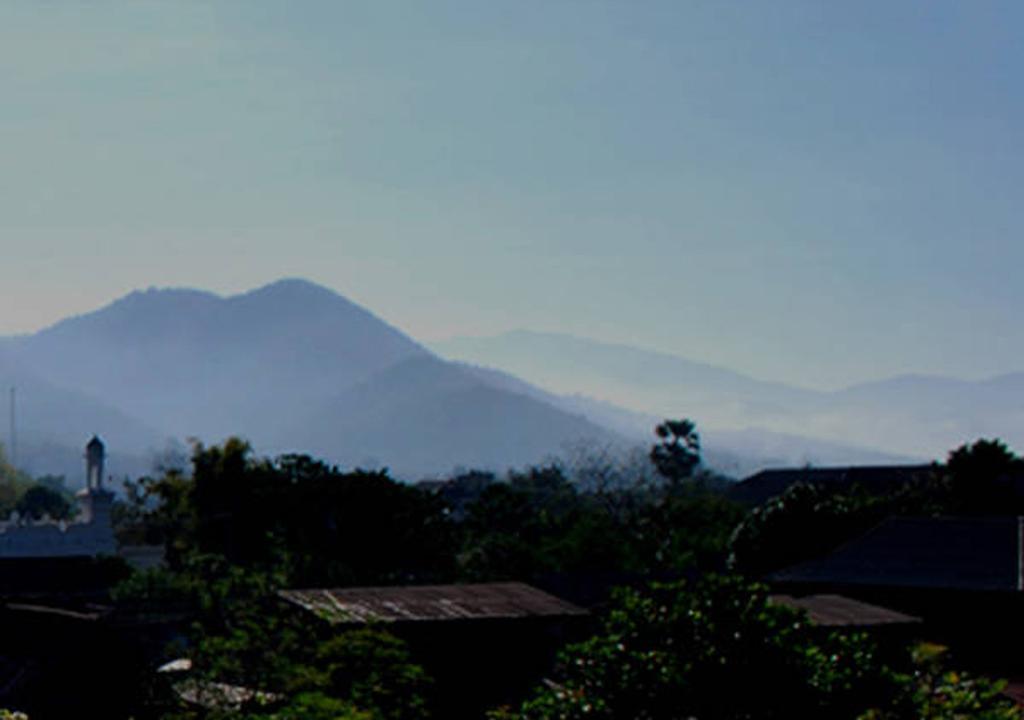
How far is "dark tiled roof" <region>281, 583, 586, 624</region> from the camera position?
21.1 m

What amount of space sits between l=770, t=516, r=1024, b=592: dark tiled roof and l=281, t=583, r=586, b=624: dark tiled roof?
17.9 meters

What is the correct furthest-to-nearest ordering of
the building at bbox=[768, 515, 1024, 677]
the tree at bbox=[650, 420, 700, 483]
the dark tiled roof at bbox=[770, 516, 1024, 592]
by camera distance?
the tree at bbox=[650, 420, 700, 483] < the dark tiled roof at bbox=[770, 516, 1024, 592] < the building at bbox=[768, 515, 1024, 677]

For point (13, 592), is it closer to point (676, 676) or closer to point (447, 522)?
point (447, 522)

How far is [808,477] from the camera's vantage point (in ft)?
323

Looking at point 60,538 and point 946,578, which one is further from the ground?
point 946,578

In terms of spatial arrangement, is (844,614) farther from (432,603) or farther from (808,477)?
(808,477)

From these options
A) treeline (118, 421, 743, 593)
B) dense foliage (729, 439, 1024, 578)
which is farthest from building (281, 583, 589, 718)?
dense foliage (729, 439, 1024, 578)

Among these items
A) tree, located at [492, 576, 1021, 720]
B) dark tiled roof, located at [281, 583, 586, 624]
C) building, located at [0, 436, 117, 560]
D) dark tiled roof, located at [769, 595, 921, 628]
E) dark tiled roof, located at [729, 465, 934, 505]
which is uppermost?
dark tiled roof, located at [729, 465, 934, 505]

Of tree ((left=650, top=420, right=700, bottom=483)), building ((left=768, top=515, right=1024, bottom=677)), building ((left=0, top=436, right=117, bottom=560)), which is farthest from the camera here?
tree ((left=650, top=420, right=700, bottom=483))

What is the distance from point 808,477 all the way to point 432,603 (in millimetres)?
78835

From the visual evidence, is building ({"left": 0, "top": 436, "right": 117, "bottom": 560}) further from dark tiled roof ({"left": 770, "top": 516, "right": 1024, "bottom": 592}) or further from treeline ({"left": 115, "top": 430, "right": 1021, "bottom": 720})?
dark tiled roof ({"left": 770, "top": 516, "right": 1024, "bottom": 592})

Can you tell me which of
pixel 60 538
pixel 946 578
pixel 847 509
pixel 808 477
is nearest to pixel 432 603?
pixel 946 578

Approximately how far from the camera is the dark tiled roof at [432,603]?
2108 centimetres

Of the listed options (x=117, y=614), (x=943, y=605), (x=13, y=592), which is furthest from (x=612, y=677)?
(x=13, y=592)
